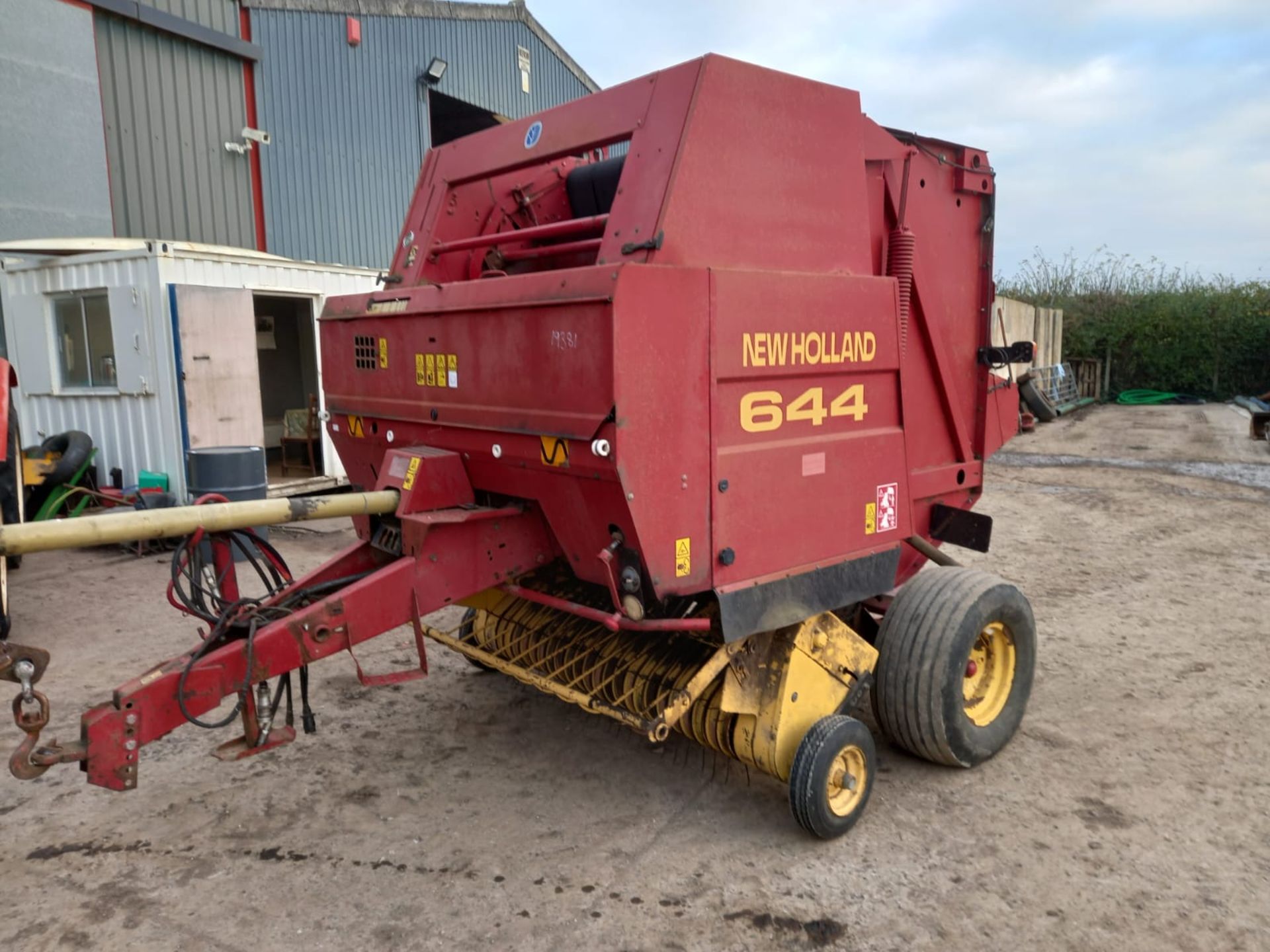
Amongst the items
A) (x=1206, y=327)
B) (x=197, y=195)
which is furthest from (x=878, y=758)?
(x=1206, y=327)

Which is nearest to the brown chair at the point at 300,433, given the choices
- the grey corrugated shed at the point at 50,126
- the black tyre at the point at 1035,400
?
the grey corrugated shed at the point at 50,126

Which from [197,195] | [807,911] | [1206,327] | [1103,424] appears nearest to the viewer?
[807,911]

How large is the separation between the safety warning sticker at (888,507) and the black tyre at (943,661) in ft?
1.24

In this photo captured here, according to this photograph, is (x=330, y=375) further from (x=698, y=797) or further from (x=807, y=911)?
(x=807, y=911)

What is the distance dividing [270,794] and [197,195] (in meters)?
8.66

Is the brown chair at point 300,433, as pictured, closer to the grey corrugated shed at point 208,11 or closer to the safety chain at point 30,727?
the grey corrugated shed at point 208,11

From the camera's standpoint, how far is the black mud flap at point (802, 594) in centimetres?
291

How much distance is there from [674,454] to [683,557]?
0.32 meters

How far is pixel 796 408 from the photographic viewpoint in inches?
121

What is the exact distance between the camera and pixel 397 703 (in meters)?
4.50

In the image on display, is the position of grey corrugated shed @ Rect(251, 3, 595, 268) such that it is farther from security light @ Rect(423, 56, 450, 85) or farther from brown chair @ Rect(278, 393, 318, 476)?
brown chair @ Rect(278, 393, 318, 476)

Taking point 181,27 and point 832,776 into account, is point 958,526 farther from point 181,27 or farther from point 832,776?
point 181,27

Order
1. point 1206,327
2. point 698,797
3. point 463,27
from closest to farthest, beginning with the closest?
point 698,797 < point 463,27 < point 1206,327

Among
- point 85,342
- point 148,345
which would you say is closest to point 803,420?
point 148,345
